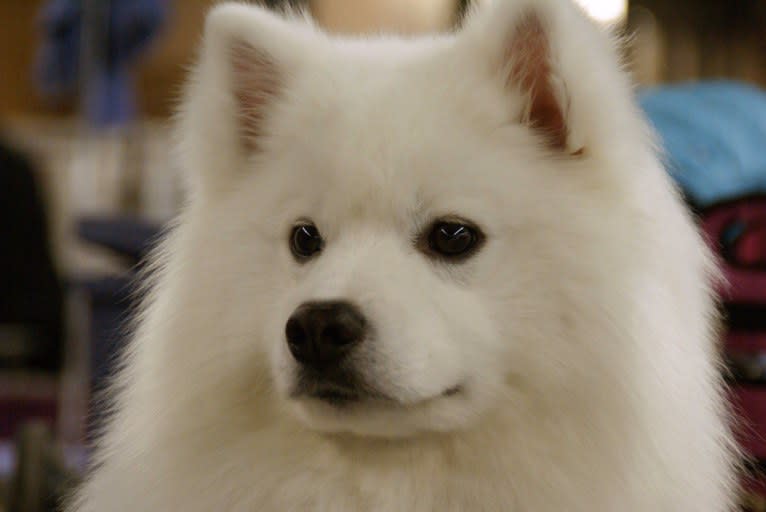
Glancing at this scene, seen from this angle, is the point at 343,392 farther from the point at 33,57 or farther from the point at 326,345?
the point at 33,57

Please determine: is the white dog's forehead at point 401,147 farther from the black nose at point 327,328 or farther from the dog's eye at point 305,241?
the black nose at point 327,328

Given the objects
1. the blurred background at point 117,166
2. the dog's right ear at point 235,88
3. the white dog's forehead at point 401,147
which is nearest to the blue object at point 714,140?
the blurred background at point 117,166

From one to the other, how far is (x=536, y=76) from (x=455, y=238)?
1.24 feet

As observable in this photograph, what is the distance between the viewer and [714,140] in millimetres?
2986

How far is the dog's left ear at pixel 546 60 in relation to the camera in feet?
5.97

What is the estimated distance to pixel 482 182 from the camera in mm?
1840

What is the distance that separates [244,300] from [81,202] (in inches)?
197

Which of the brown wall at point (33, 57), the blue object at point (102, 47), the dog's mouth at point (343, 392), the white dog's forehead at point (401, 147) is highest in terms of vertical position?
the white dog's forehead at point (401, 147)

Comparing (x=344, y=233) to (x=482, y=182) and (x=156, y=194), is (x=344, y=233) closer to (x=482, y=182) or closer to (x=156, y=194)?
(x=482, y=182)

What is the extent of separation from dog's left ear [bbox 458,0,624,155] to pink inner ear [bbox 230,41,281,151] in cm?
47

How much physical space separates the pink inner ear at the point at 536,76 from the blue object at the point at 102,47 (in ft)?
14.9

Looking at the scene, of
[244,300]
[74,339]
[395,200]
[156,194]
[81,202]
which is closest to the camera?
[395,200]

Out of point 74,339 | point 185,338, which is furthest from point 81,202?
point 185,338

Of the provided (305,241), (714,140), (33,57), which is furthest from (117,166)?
(305,241)
